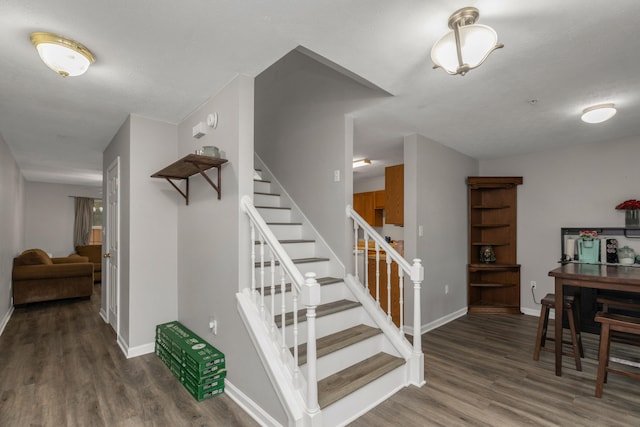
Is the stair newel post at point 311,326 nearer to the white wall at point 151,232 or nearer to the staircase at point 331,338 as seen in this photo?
the staircase at point 331,338

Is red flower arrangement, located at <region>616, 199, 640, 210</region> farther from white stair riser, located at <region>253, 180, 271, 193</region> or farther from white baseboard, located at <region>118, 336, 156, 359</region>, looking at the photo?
white baseboard, located at <region>118, 336, 156, 359</region>

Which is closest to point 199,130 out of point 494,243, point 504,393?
point 504,393

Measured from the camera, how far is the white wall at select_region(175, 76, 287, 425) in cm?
219

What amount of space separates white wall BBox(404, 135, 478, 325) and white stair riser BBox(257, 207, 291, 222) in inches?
56.8

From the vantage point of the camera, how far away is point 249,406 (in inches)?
85.0

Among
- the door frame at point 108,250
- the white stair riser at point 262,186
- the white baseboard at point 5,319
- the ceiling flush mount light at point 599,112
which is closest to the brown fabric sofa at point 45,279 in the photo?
the white baseboard at point 5,319

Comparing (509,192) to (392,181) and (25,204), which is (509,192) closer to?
(392,181)

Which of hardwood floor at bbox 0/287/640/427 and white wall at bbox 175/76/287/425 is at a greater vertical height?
white wall at bbox 175/76/287/425

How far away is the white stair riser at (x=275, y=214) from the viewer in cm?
355

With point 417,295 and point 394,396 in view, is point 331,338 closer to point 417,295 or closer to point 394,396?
point 394,396

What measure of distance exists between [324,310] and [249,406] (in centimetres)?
88

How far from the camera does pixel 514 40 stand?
1921 mm

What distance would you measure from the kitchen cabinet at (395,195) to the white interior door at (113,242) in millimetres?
3211

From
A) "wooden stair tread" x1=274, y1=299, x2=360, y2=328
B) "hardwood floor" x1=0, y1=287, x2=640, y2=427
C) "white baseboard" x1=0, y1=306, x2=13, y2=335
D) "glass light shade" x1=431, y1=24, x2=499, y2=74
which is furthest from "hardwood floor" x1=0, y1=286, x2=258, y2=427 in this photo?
"glass light shade" x1=431, y1=24, x2=499, y2=74
